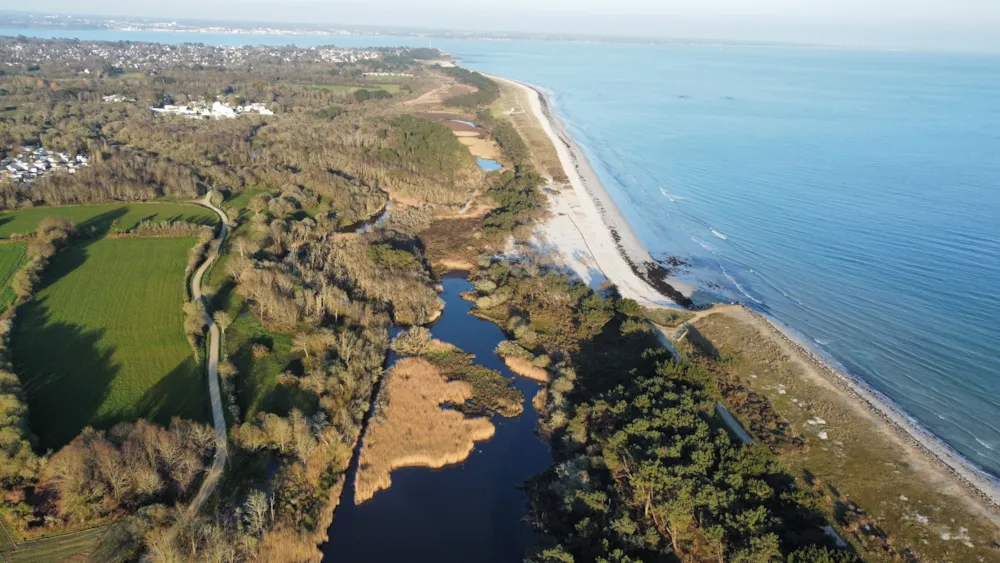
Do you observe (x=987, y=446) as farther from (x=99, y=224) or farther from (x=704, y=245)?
(x=99, y=224)

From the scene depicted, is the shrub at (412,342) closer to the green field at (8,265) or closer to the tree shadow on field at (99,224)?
the green field at (8,265)

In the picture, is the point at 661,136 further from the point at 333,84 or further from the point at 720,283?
the point at 333,84

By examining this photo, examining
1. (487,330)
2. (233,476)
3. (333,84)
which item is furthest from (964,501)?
(333,84)

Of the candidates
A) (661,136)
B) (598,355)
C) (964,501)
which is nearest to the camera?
(964,501)

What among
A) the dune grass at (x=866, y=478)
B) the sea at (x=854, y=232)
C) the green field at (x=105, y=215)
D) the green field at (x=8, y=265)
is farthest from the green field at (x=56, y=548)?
the sea at (x=854, y=232)

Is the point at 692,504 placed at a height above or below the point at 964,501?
above

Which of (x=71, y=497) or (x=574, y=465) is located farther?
(x=574, y=465)

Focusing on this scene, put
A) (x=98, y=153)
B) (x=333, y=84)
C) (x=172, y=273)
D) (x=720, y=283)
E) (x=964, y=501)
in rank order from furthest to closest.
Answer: (x=333, y=84) → (x=98, y=153) → (x=720, y=283) → (x=172, y=273) → (x=964, y=501)

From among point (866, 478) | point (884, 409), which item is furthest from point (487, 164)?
point (866, 478)
